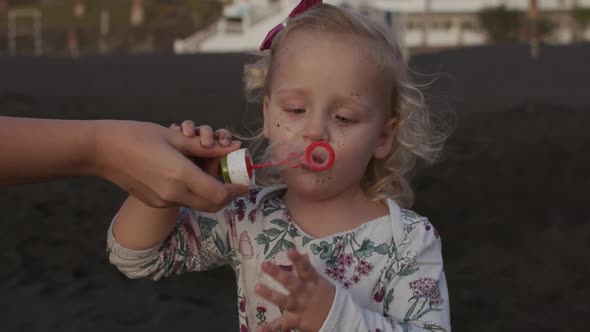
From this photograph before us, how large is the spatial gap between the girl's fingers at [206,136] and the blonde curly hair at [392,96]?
407 mm

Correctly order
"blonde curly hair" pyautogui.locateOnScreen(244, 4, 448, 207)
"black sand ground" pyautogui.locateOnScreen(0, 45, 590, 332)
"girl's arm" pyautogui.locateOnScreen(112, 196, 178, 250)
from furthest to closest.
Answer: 1. "black sand ground" pyautogui.locateOnScreen(0, 45, 590, 332)
2. "blonde curly hair" pyautogui.locateOnScreen(244, 4, 448, 207)
3. "girl's arm" pyautogui.locateOnScreen(112, 196, 178, 250)

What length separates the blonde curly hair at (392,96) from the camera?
2.26 m

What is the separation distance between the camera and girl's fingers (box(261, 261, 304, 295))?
1.70m

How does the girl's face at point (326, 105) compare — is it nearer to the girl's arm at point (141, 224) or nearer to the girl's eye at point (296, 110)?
the girl's eye at point (296, 110)

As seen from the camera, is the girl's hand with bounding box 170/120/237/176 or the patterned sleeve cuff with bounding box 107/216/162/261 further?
the patterned sleeve cuff with bounding box 107/216/162/261

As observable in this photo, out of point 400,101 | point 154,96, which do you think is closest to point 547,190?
point 400,101

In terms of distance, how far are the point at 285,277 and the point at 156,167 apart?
1.22 feet

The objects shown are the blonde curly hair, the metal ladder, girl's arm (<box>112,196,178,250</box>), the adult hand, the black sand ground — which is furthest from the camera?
the metal ladder

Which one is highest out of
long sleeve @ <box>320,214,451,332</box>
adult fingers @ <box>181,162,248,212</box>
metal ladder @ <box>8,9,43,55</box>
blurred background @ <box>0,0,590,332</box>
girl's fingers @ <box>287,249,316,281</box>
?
adult fingers @ <box>181,162,248,212</box>

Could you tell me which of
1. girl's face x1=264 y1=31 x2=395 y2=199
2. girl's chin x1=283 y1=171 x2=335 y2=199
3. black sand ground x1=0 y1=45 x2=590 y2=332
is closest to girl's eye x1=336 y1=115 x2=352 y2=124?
girl's face x1=264 y1=31 x2=395 y2=199

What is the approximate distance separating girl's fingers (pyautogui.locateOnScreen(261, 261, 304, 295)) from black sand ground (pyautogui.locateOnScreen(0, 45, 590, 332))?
218 centimetres

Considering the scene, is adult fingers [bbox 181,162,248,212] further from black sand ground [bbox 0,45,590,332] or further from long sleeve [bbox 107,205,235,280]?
black sand ground [bbox 0,45,590,332]

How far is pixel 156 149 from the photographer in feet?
5.99

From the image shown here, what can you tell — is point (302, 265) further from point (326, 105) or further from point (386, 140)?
point (386, 140)
